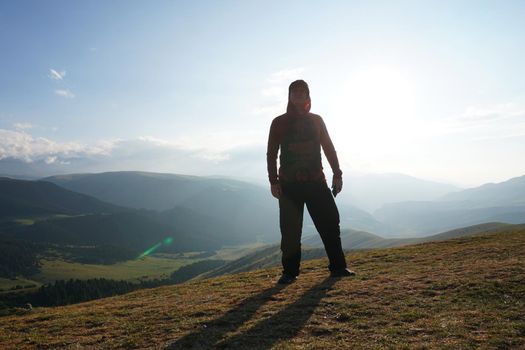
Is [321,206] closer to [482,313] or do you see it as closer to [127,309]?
[482,313]

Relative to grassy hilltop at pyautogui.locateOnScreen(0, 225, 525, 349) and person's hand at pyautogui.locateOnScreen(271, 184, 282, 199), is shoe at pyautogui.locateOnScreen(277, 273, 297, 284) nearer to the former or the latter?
grassy hilltop at pyautogui.locateOnScreen(0, 225, 525, 349)

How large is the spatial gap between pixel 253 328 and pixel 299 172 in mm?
4986

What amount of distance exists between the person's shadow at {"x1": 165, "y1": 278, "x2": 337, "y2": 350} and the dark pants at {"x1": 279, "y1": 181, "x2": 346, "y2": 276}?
2.03m

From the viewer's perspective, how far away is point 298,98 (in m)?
11.2

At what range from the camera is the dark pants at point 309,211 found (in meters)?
11.1

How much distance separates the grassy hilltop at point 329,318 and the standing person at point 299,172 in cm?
168

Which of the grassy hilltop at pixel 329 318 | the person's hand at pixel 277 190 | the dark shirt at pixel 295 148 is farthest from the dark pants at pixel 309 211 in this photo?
the grassy hilltop at pixel 329 318

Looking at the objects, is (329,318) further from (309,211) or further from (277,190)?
(277,190)

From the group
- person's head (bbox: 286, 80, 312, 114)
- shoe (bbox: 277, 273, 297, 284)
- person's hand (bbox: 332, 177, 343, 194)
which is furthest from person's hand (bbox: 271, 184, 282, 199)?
shoe (bbox: 277, 273, 297, 284)

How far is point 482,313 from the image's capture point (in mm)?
7316

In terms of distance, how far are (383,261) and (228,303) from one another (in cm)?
834

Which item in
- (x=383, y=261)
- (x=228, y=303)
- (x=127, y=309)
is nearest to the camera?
(x=228, y=303)

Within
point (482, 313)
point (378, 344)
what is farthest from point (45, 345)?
point (482, 313)

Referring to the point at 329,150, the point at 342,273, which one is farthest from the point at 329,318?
the point at 329,150
